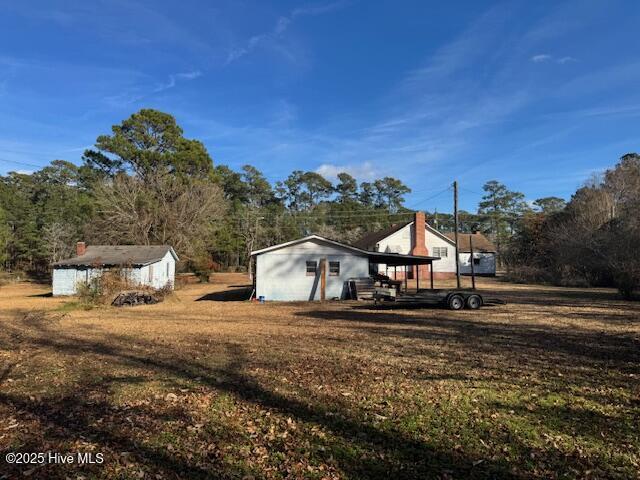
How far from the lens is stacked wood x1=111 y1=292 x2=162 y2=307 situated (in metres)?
Answer: 22.0

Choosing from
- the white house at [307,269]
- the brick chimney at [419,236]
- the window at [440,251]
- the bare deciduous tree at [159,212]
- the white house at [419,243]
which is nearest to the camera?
the white house at [307,269]

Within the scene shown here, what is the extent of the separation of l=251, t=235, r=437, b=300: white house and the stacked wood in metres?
5.79

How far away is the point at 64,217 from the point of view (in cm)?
5503

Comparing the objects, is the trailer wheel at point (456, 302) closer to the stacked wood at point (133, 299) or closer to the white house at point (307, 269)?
the white house at point (307, 269)

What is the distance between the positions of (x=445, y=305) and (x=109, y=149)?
136 feet

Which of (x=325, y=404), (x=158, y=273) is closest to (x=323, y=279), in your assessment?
(x=158, y=273)

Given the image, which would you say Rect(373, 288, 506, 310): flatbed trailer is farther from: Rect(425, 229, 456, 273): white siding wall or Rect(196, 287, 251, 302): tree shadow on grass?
Rect(425, 229, 456, 273): white siding wall

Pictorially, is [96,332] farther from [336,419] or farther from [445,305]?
[445,305]

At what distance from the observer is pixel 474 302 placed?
60.6 feet

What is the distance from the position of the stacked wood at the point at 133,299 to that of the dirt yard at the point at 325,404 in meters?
10.6

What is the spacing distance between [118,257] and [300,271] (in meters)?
15.3

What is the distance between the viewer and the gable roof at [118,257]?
3002 cm

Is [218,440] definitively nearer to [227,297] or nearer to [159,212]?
[227,297]

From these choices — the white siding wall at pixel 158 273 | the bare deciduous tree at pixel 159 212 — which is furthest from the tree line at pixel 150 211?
the white siding wall at pixel 158 273
